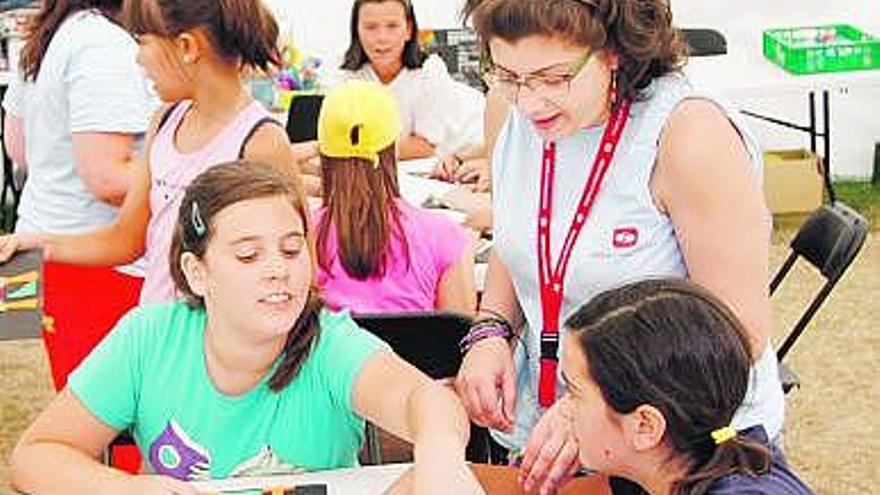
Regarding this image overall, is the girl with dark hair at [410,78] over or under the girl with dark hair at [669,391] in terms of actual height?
under

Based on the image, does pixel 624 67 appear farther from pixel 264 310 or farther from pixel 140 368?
pixel 140 368

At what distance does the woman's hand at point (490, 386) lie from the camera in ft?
7.07

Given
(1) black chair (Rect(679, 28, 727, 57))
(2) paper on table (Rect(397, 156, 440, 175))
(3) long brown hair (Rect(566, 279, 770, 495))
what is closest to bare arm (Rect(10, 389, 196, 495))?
(3) long brown hair (Rect(566, 279, 770, 495))

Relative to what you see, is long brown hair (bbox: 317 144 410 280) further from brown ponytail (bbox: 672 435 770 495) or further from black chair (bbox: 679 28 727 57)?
black chair (bbox: 679 28 727 57)

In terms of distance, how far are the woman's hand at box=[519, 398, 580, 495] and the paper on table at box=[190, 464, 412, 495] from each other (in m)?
0.22

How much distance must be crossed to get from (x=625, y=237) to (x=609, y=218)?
3 centimetres

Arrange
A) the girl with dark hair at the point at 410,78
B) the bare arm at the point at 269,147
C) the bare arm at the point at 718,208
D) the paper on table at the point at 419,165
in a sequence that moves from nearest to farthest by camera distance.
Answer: the bare arm at the point at 718,208 → the bare arm at the point at 269,147 → the paper on table at the point at 419,165 → the girl with dark hair at the point at 410,78

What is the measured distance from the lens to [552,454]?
1995 millimetres

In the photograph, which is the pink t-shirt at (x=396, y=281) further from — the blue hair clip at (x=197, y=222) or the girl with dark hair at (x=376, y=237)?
the blue hair clip at (x=197, y=222)

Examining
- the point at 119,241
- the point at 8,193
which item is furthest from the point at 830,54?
the point at 119,241

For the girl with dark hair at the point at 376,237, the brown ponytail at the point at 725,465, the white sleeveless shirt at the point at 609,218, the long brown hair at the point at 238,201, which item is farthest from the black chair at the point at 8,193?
the brown ponytail at the point at 725,465

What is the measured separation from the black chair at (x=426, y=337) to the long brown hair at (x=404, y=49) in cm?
229

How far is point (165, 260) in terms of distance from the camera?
2.76 meters

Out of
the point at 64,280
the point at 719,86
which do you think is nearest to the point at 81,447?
the point at 64,280
